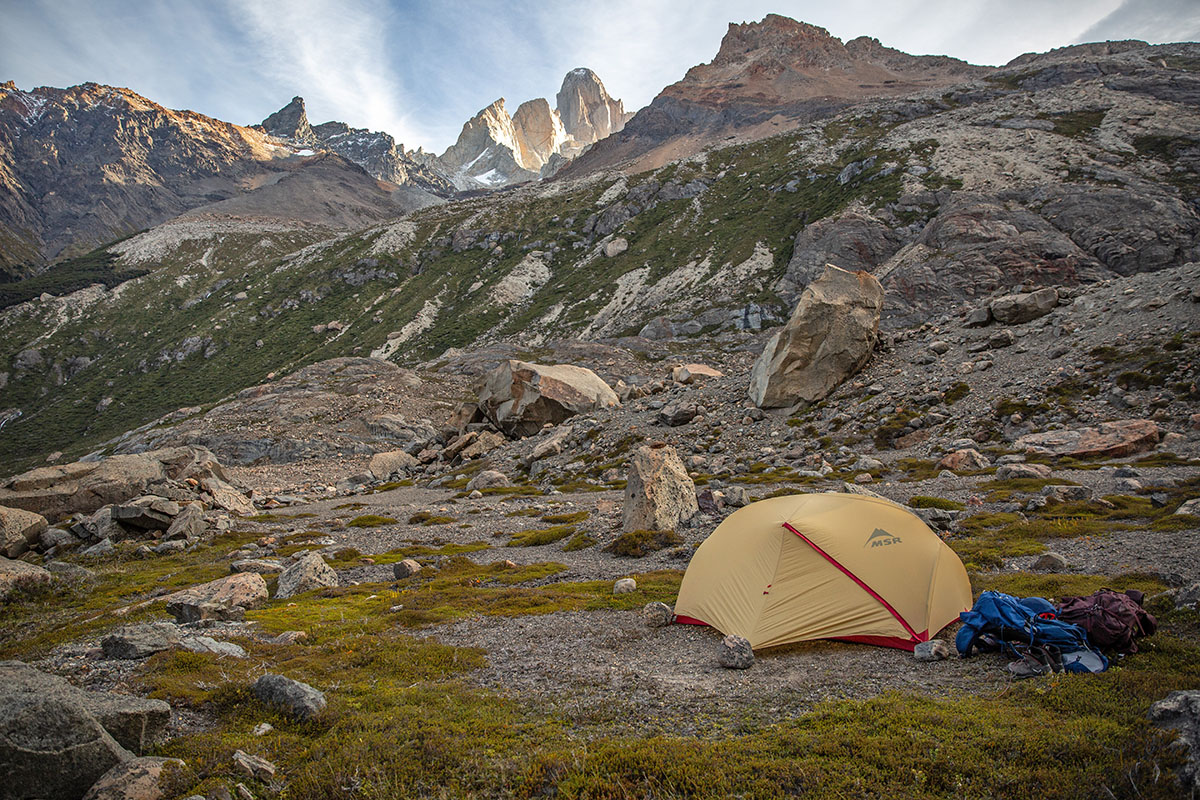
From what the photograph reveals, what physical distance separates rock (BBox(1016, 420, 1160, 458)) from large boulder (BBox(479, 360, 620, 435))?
3463 cm

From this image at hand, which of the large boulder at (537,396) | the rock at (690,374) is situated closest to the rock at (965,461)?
the rock at (690,374)

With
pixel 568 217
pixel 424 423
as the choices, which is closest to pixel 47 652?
pixel 424 423

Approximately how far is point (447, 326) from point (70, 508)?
101m

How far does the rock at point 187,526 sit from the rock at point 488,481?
58.4 feet

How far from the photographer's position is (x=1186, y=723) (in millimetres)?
6051

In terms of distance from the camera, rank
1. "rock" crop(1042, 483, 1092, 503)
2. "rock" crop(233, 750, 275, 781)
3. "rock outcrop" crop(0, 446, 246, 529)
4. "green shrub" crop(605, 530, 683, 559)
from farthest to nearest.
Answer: "rock outcrop" crop(0, 446, 246, 529), "green shrub" crop(605, 530, 683, 559), "rock" crop(1042, 483, 1092, 503), "rock" crop(233, 750, 275, 781)

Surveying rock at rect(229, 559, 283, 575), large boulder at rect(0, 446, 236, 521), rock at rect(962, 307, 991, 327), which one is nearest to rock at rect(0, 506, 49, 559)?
large boulder at rect(0, 446, 236, 521)

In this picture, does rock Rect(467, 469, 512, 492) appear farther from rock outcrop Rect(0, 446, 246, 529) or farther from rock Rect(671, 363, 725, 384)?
rock Rect(671, 363, 725, 384)

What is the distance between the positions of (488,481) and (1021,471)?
116ft

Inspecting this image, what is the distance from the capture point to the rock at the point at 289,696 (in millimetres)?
8617

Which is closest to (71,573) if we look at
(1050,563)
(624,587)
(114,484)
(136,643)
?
(136,643)

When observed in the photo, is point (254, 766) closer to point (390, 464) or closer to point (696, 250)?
point (390, 464)

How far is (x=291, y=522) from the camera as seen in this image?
3562 cm

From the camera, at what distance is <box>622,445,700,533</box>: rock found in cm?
2395
